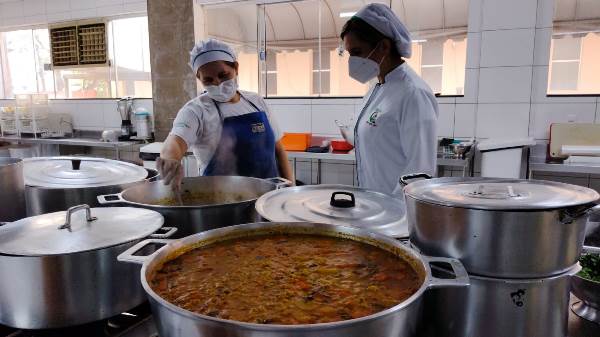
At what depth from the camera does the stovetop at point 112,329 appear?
0.91 meters

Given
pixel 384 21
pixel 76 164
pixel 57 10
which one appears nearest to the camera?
pixel 76 164

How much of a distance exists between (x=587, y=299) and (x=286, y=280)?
80cm

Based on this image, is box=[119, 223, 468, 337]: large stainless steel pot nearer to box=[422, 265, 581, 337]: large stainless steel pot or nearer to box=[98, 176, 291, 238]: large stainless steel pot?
box=[422, 265, 581, 337]: large stainless steel pot

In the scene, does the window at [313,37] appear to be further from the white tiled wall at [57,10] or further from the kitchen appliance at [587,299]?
the kitchen appliance at [587,299]

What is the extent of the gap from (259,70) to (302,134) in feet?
3.93

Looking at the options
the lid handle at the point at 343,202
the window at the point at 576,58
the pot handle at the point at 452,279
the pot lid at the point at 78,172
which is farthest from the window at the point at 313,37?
the pot handle at the point at 452,279

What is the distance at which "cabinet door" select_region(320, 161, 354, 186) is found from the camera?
5.00m

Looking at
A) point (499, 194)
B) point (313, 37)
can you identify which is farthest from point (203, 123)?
point (313, 37)

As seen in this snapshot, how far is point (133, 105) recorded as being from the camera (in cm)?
606

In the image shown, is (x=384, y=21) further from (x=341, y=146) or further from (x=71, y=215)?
(x=341, y=146)

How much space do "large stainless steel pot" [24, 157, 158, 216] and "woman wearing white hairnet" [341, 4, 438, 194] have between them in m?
1.03

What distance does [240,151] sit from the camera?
227cm

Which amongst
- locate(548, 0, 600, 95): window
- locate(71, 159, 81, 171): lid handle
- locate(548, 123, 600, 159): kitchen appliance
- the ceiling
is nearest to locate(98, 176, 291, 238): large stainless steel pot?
locate(71, 159, 81, 171): lid handle

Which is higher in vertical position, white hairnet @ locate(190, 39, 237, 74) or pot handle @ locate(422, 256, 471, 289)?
white hairnet @ locate(190, 39, 237, 74)
